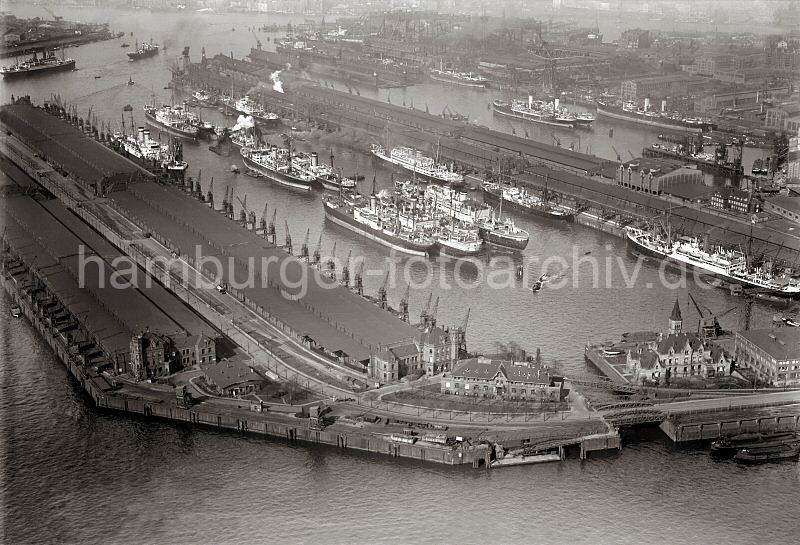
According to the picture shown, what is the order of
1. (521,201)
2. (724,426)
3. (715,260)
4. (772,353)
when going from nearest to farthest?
(724,426)
(772,353)
(715,260)
(521,201)

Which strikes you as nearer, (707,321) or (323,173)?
(707,321)

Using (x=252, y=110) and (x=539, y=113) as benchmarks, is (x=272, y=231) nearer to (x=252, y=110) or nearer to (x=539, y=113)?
(x=252, y=110)

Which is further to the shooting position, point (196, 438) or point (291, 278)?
point (291, 278)

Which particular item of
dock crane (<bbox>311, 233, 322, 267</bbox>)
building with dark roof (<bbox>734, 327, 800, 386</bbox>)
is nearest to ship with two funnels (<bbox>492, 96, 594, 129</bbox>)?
dock crane (<bbox>311, 233, 322, 267</bbox>)

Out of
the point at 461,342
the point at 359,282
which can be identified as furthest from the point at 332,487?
the point at 359,282

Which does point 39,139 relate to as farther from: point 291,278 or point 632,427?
point 632,427

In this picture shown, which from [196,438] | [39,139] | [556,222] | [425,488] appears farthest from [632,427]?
[39,139]

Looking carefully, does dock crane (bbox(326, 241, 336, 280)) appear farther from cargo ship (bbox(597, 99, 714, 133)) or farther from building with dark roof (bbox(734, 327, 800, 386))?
cargo ship (bbox(597, 99, 714, 133))
